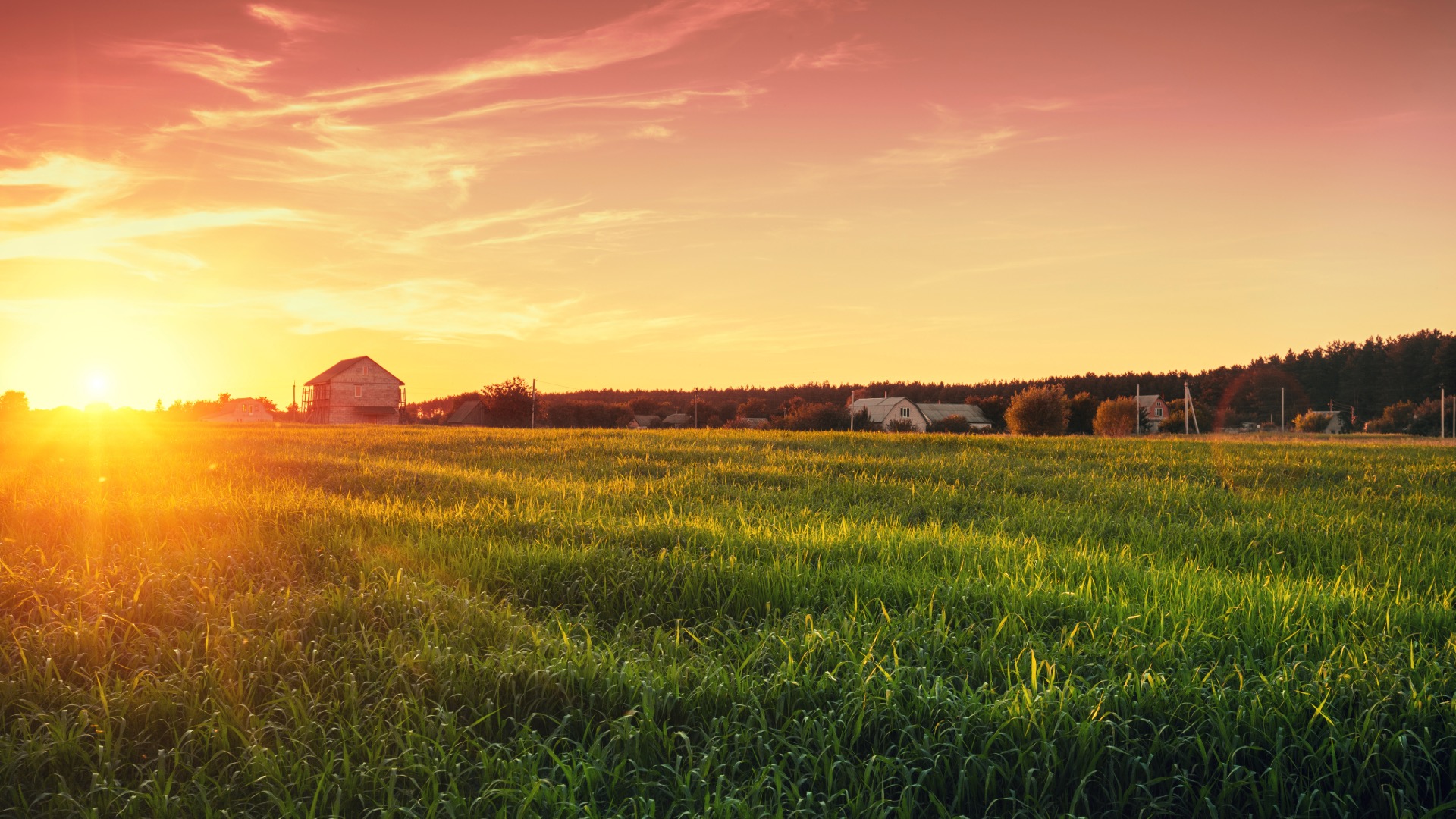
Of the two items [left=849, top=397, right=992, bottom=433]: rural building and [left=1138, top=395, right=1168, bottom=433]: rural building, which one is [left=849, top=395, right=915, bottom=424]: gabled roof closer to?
[left=849, top=397, right=992, bottom=433]: rural building

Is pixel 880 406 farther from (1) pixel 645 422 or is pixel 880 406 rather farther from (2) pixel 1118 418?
(2) pixel 1118 418

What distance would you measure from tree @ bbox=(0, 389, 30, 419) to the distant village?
12.9 m

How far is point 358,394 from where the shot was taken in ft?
257

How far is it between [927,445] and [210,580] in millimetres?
18148

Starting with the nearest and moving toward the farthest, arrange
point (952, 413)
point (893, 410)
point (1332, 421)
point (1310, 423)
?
point (1310, 423) < point (1332, 421) < point (952, 413) < point (893, 410)

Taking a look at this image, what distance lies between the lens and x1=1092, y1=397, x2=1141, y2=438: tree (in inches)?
2211

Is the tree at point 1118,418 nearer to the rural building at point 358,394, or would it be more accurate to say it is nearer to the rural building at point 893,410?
the rural building at point 893,410

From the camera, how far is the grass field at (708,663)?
337 centimetres

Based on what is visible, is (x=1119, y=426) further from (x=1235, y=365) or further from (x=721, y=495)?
(x=1235, y=365)

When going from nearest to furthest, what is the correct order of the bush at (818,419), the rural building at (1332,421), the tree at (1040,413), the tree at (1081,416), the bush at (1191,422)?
the tree at (1040,413)
the bush at (1191,422)
the bush at (818,419)
the tree at (1081,416)
the rural building at (1332,421)

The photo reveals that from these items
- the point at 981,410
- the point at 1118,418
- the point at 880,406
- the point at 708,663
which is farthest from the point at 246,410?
the point at 708,663

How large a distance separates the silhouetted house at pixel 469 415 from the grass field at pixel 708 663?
77.4 meters

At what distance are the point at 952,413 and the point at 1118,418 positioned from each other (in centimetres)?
3826

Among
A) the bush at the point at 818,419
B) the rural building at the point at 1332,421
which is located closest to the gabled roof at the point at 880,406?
the bush at the point at 818,419
